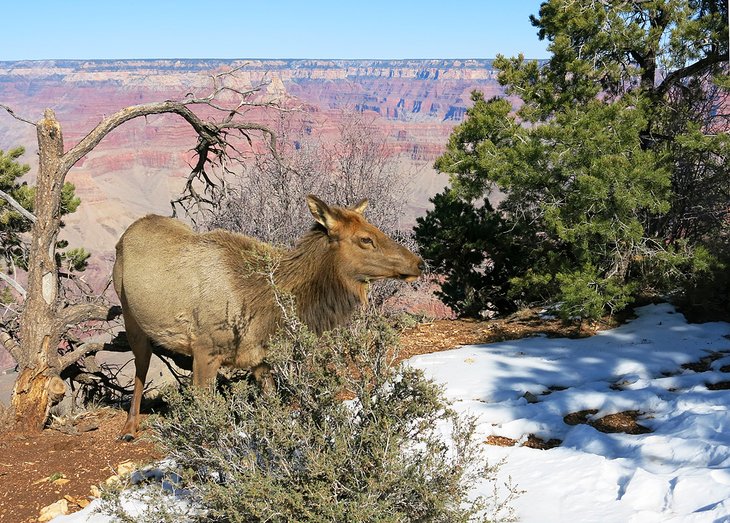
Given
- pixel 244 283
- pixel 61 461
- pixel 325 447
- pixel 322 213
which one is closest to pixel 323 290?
pixel 322 213

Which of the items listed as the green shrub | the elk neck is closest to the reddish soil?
the elk neck

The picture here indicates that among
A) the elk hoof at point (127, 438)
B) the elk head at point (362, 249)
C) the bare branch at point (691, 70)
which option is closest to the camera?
the elk head at point (362, 249)

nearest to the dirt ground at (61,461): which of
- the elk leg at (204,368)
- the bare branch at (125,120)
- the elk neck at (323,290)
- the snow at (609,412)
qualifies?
the snow at (609,412)

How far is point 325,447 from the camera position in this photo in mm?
3867

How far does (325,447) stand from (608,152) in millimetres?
6741

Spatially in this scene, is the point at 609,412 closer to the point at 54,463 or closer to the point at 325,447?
the point at 325,447

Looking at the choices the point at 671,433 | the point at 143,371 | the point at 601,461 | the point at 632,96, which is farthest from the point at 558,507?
the point at 632,96

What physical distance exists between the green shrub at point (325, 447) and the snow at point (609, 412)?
38.8 inches

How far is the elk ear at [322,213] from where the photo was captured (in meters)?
6.10

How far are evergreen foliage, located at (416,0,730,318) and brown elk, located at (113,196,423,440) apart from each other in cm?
380

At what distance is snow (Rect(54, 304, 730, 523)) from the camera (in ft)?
15.3

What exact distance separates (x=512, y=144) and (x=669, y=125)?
2631mm

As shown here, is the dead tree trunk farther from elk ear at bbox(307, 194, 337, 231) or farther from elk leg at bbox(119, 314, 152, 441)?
elk ear at bbox(307, 194, 337, 231)

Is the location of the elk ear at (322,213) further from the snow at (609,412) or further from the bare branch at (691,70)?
the bare branch at (691,70)
